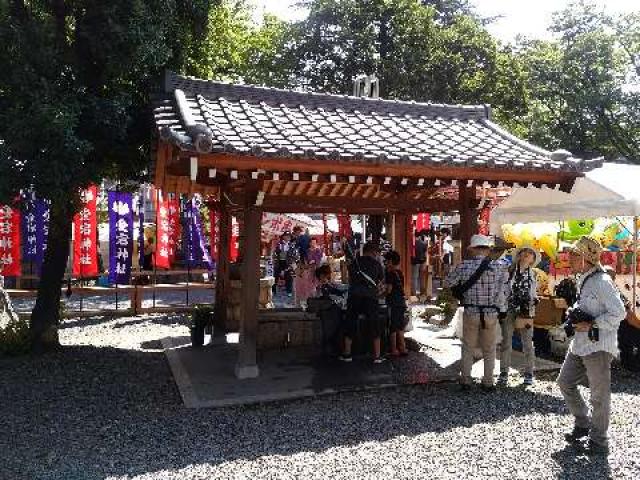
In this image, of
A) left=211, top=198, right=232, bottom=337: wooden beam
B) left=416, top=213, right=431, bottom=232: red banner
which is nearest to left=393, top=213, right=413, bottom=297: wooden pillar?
left=211, top=198, right=232, bottom=337: wooden beam

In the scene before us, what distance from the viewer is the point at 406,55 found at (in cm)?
2400

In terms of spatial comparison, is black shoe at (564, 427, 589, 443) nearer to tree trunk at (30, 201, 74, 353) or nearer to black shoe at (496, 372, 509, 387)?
black shoe at (496, 372, 509, 387)

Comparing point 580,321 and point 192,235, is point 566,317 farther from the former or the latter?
point 192,235

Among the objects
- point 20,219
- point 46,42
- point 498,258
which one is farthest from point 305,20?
point 498,258

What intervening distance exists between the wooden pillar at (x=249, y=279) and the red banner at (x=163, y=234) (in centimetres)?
625

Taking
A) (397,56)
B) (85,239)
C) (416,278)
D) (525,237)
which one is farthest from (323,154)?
(397,56)

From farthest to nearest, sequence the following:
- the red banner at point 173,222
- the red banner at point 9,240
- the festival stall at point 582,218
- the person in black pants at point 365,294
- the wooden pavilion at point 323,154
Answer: the red banner at point 173,222
the red banner at point 9,240
the festival stall at point 582,218
the person in black pants at point 365,294
the wooden pavilion at point 323,154

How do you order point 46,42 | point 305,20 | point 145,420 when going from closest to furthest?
1. point 145,420
2. point 46,42
3. point 305,20

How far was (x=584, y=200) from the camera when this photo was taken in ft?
29.1

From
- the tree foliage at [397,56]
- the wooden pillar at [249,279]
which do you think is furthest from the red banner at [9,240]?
the tree foliage at [397,56]

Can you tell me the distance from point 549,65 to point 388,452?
Answer: 2783cm

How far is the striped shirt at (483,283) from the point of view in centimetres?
680

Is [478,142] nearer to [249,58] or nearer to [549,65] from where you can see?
[249,58]

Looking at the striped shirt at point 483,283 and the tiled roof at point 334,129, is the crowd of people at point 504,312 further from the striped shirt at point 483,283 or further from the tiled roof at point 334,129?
the tiled roof at point 334,129
